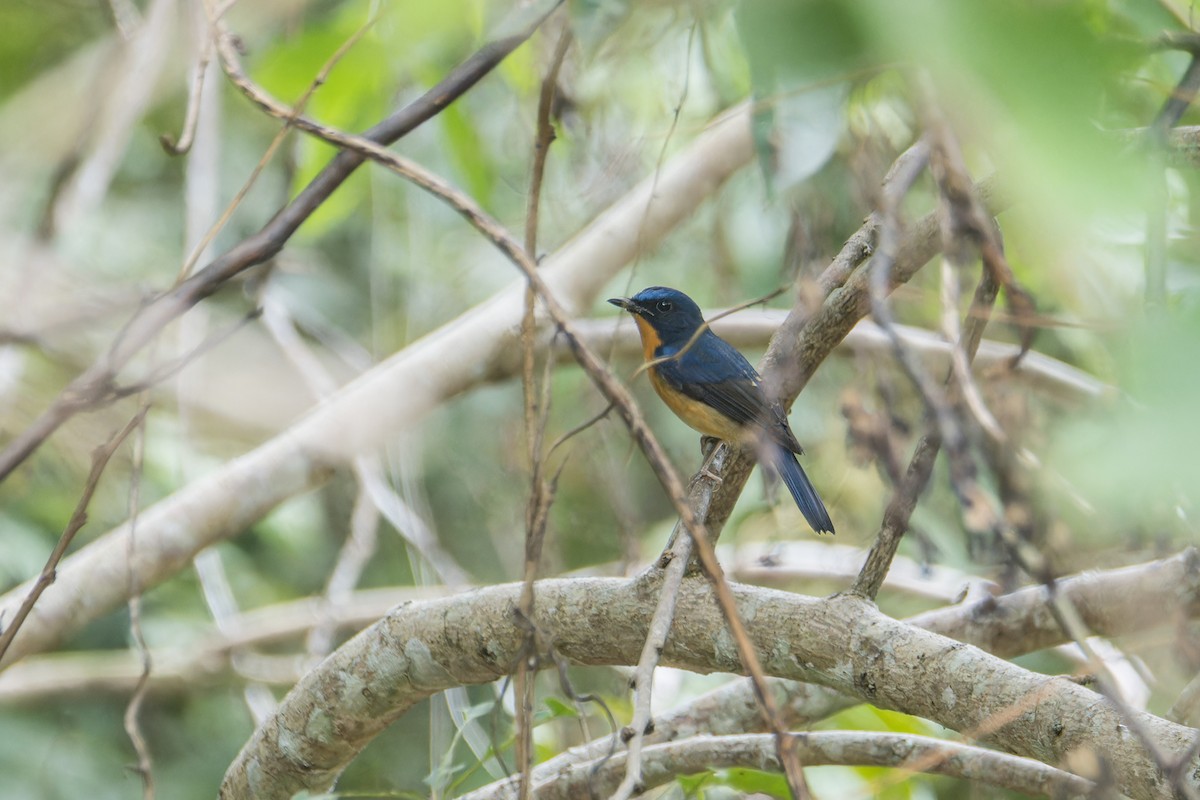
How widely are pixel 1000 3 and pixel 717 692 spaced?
292cm

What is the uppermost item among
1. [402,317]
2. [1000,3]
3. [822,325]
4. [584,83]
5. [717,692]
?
[402,317]

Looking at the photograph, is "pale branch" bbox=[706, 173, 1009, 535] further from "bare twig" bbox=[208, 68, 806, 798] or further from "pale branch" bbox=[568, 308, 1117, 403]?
"pale branch" bbox=[568, 308, 1117, 403]

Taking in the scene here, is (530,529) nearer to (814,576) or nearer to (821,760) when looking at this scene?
(821,760)

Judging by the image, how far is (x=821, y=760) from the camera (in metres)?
2.77

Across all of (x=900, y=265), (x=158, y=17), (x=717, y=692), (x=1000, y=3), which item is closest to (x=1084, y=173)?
(x=1000, y=3)

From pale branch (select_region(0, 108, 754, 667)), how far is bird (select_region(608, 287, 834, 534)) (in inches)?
11.1

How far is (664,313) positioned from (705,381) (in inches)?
16.8

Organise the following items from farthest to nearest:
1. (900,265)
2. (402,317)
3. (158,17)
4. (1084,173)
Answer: (402,317) → (158,17) → (900,265) → (1084,173)

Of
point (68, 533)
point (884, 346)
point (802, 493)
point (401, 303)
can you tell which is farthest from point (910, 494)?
point (401, 303)

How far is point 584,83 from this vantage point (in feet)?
16.1

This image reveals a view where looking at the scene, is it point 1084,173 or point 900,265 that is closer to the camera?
point 1084,173

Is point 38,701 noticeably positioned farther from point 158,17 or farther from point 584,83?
point 584,83

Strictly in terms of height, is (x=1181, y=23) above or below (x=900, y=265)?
below

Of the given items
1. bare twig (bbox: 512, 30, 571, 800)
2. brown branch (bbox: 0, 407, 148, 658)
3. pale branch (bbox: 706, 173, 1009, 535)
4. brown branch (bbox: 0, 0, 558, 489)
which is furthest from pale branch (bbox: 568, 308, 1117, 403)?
bare twig (bbox: 512, 30, 571, 800)
